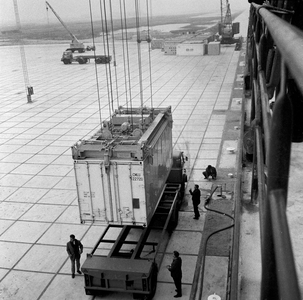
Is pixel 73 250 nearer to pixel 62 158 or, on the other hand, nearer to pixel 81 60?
pixel 62 158

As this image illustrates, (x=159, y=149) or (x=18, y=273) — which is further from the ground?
(x=159, y=149)

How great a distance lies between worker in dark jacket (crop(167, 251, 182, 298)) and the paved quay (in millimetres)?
255

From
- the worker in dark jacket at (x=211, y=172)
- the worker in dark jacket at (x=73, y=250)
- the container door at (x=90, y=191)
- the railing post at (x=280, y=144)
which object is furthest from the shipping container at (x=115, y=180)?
the railing post at (x=280, y=144)

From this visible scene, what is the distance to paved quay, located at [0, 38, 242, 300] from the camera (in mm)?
10360

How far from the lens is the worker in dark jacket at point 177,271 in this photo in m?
8.91

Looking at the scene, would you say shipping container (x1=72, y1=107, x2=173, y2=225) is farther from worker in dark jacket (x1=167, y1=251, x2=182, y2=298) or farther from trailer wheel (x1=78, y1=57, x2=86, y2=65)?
trailer wheel (x1=78, y1=57, x2=86, y2=65)

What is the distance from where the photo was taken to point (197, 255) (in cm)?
1071

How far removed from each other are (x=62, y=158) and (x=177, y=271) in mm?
10919

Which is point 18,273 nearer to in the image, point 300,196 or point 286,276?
point 300,196

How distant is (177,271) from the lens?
8953 mm

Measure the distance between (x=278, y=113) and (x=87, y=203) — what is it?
8.68 metres

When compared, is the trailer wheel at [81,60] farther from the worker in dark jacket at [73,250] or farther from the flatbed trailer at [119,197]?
the worker in dark jacket at [73,250]

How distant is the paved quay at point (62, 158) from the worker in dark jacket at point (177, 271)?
25cm

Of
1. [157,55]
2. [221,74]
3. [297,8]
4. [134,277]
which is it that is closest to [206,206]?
[134,277]
